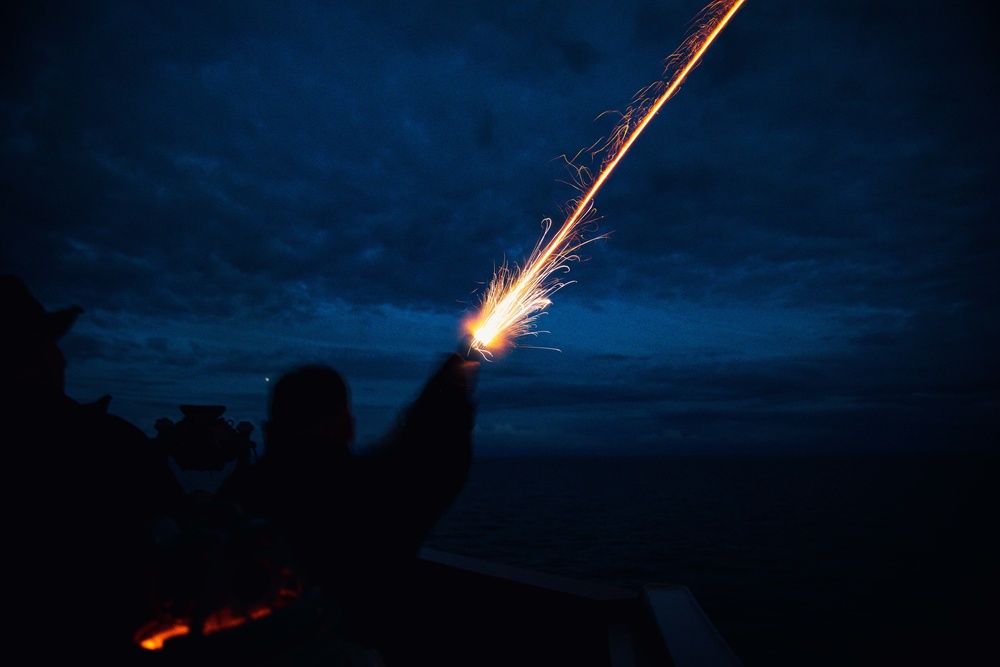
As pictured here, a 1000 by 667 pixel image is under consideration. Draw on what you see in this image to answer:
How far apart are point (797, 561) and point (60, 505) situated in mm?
39779

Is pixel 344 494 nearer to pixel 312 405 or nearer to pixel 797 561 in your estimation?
pixel 312 405

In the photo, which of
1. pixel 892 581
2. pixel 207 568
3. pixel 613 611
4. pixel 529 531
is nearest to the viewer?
pixel 207 568

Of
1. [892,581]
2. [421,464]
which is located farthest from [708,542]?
[421,464]

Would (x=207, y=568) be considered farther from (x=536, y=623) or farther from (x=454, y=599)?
(x=454, y=599)

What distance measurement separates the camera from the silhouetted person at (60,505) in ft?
5.36

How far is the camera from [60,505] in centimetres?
171

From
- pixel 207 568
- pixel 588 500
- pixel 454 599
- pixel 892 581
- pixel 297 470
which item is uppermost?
pixel 297 470

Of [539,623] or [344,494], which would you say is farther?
[539,623]

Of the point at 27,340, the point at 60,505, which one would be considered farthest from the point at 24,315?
the point at 60,505

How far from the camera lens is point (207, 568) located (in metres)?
1.28

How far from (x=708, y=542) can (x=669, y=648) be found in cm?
4138

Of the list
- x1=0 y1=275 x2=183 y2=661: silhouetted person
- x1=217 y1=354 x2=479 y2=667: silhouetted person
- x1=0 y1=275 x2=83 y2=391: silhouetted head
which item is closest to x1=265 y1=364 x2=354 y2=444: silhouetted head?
x1=217 y1=354 x2=479 y2=667: silhouetted person

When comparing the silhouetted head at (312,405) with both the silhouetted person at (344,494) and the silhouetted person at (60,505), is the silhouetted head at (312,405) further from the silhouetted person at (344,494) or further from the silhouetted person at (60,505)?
the silhouetted person at (60,505)

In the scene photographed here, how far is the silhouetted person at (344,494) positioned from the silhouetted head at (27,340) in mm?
690
